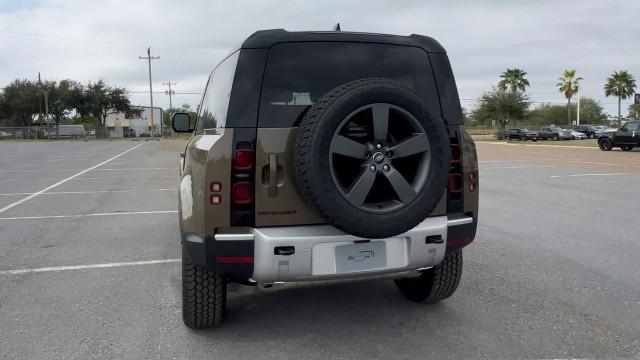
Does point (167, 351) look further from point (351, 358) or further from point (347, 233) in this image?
point (347, 233)

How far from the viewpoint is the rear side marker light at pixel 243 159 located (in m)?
3.15

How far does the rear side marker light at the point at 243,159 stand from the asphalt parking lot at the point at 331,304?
3.83 ft

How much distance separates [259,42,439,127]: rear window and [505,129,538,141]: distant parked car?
52152 millimetres

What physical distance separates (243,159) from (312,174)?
0.45 metres

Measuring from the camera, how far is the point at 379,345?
3461mm

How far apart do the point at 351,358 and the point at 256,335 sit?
72 cm

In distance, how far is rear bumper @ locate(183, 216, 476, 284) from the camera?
3.16m

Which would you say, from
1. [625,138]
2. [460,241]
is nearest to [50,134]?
[625,138]

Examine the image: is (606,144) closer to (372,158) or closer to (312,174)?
(372,158)

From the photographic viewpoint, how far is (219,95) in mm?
3664

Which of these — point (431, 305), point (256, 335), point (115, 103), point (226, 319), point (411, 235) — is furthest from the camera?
point (115, 103)

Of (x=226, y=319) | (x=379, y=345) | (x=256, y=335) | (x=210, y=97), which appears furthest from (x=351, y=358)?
(x=210, y=97)

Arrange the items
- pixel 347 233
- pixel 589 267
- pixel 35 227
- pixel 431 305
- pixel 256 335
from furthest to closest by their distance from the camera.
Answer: pixel 35 227
pixel 589 267
pixel 431 305
pixel 256 335
pixel 347 233

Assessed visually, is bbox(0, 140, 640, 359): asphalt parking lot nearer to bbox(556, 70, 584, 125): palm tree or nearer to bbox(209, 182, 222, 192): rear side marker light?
bbox(209, 182, 222, 192): rear side marker light
